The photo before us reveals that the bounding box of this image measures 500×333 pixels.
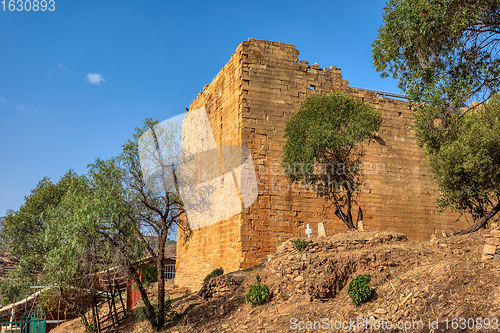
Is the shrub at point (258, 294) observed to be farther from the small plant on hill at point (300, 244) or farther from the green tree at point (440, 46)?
the green tree at point (440, 46)

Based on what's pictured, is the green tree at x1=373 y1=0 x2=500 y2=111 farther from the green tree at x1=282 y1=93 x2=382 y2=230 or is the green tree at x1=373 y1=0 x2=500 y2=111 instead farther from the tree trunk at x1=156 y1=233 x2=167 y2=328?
the tree trunk at x1=156 y1=233 x2=167 y2=328

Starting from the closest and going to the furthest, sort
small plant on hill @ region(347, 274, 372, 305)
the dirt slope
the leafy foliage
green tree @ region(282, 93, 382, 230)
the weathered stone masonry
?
the dirt slope, small plant on hill @ region(347, 274, 372, 305), the leafy foliage, green tree @ region(282, 93, 382, 230), the weathered stone masonry

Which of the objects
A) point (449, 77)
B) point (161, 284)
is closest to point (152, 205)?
point (161, 284)

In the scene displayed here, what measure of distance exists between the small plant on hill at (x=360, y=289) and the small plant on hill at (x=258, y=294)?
7.81 ft

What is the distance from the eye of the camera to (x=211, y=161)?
63.1ft

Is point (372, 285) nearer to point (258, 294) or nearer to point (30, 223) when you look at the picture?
point (258, 294)

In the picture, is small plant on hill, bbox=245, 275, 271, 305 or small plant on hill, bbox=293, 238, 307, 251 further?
small plant on hill, bbox=293, 238, 307, 251

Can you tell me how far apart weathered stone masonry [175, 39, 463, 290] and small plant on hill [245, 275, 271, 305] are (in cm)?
390

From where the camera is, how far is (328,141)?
14.2 metres

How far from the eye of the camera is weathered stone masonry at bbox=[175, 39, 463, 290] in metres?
16.0

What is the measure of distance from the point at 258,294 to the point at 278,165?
6752 mm

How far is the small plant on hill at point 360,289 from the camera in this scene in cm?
912

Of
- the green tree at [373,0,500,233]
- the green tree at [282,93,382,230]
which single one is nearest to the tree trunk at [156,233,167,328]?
the green tree at [282,93,382,230]

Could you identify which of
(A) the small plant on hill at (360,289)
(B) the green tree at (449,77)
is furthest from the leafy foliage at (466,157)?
(A) the small plant on hill at (360,289)
